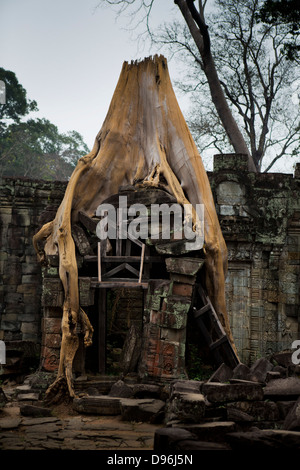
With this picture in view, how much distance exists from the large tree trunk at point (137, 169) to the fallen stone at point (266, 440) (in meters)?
3.78

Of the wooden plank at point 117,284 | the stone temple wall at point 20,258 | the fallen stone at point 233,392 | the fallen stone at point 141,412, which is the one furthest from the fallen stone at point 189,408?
the stone temple wall at point 20,258

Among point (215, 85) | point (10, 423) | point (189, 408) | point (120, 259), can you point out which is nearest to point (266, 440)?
point (189, 408)

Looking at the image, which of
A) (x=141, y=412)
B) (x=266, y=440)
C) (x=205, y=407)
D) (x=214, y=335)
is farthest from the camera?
(x=214, y=335)

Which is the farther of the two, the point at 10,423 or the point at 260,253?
the point at 260,253

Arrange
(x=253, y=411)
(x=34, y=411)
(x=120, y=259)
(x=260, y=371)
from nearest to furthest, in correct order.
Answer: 1. (x=253, y=411)
2. (x=34, y=411)
3. (x=260, y=371)
4. (x=120, y=259)

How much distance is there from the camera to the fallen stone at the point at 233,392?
650 centimetres

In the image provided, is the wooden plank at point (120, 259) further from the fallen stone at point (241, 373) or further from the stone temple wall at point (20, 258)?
the stone temple wall at point (20, 258)

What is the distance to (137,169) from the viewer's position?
10008 mm

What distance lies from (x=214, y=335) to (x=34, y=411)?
11.2ft

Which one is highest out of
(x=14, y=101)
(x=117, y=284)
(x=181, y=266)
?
(x=14, y=101)

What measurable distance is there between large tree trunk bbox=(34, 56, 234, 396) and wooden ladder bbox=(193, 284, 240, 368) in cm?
28

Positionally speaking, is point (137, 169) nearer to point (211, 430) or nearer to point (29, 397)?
point (29, 397)

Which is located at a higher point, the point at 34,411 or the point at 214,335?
the point at 214,335
